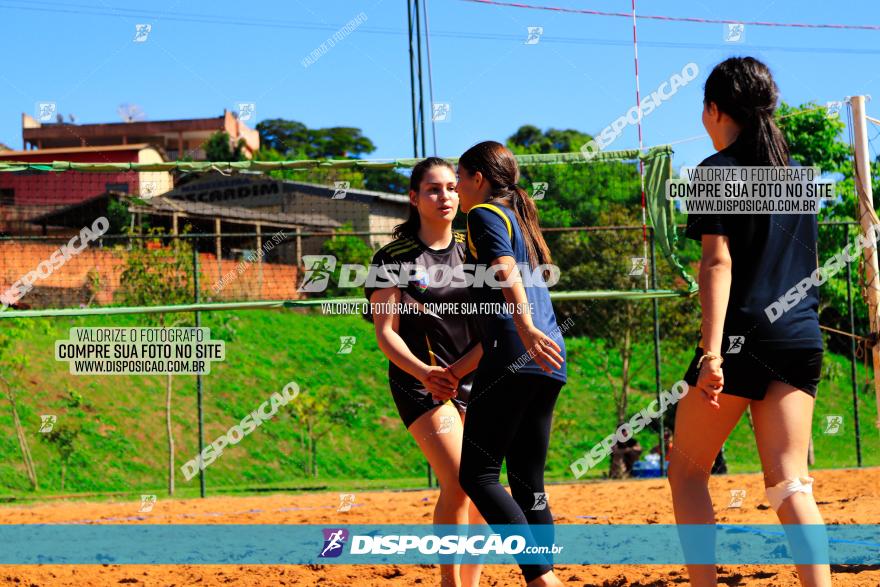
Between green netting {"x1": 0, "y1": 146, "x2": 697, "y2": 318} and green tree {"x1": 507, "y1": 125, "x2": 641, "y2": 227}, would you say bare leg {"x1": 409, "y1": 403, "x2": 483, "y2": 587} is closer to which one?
green netting {"x1": 0, "y1": 146, "x2": 697, "y2": 318}

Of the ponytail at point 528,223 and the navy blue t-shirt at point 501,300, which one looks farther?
the ponytail at point 528,223

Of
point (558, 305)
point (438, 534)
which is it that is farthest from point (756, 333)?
point (558, 305)

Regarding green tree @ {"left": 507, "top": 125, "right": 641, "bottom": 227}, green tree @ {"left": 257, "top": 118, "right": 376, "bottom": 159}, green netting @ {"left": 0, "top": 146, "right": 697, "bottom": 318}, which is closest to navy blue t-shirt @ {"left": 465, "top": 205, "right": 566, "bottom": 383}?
green netting @ {"left": 0, "top": 146, "right": 697, "bottom": 318}

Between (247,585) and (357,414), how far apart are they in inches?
563

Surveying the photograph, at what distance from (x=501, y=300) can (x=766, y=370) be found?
0.95 m

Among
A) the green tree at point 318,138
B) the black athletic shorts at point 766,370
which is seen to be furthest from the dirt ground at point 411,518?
the green tree at point 318,138

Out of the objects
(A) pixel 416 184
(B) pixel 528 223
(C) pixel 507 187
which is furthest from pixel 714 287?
(A) pixel 416 184

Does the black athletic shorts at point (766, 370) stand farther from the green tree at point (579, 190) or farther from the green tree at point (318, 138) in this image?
the green tree at point (318, 138)

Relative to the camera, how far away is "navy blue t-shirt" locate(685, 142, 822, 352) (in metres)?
2.96

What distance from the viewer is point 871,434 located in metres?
20.1

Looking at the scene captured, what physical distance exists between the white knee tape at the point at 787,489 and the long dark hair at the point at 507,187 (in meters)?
1.16

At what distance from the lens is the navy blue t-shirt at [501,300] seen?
3273 millimetres

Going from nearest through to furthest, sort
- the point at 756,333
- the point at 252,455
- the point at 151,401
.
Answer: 1. the point at 756,333
2. the point at 252,455
3. the point at 151,401

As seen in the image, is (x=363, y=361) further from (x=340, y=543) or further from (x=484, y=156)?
(x=484, y=156)
